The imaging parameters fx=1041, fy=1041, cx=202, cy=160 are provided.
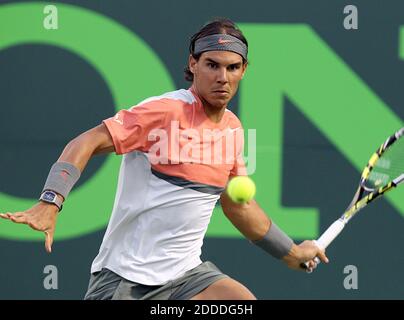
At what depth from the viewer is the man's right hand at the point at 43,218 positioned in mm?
3555

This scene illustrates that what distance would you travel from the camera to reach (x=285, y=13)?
19.0 feet

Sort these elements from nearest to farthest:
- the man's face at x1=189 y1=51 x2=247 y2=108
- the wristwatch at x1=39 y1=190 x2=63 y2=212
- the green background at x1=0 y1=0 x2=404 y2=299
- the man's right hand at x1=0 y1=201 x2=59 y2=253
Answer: the man's right hand at x1=0 y1=201 x2=59 y2=253
the wristwatch at x1=39 y1=190 x2=63 y2=212
the man's face at x1=189 y1=51 x2=247 y2=108
the green background at x1=0 y1=0 x2=404 y2=299

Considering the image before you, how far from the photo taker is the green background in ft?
19.0

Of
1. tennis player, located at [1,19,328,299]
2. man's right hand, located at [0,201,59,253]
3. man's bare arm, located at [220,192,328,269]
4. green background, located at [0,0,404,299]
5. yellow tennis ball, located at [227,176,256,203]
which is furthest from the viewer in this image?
green background, located at [0,0,404,299]

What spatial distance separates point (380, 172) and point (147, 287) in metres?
1.29

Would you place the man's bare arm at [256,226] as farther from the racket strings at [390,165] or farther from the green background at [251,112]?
the green background at [251,112]

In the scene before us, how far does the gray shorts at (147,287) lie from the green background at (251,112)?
66.3 inches

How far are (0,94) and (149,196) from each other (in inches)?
83.4

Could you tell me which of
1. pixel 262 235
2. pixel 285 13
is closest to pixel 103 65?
pixel 285 13

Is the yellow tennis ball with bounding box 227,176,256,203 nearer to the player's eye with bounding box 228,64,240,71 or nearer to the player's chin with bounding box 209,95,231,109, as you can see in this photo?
the player's chin with bounding box 209,95,231,109

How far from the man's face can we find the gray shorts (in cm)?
70

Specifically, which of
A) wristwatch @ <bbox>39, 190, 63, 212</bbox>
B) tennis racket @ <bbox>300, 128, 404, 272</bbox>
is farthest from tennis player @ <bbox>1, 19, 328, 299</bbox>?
tennis racket @ <bbox>300, 128, 404, 272</bbox>

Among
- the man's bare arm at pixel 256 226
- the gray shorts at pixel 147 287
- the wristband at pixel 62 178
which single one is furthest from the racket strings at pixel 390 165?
the wristband at pixel 62 178
